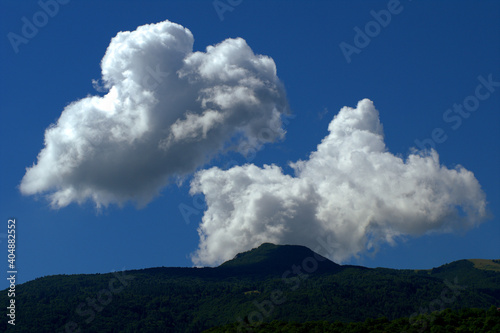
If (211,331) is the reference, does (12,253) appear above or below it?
above

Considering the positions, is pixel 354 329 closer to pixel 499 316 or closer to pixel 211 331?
pixel 499 316

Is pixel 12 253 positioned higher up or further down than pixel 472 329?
higher up

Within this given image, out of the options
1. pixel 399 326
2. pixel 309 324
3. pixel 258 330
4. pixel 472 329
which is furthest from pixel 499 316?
pixel 258 330

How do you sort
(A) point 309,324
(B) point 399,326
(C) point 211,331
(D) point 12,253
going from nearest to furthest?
(D) point 12,253 < (B) point 399,326 < (A) point 309,324 < (C) point 211,331

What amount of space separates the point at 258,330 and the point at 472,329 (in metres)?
53.5

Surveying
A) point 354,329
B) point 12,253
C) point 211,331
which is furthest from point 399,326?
point 12,253

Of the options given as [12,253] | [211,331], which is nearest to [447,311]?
[211,331]

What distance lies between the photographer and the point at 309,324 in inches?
5591

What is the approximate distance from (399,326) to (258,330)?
122 ft

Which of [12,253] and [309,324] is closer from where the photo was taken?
[12,253]

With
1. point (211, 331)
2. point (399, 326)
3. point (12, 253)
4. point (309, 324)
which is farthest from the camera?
point (211, 331)

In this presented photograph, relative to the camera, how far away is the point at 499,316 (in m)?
124

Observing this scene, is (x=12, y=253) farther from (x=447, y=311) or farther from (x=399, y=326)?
(x=447, y=311)

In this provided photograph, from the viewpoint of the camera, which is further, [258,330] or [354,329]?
[258,330]
